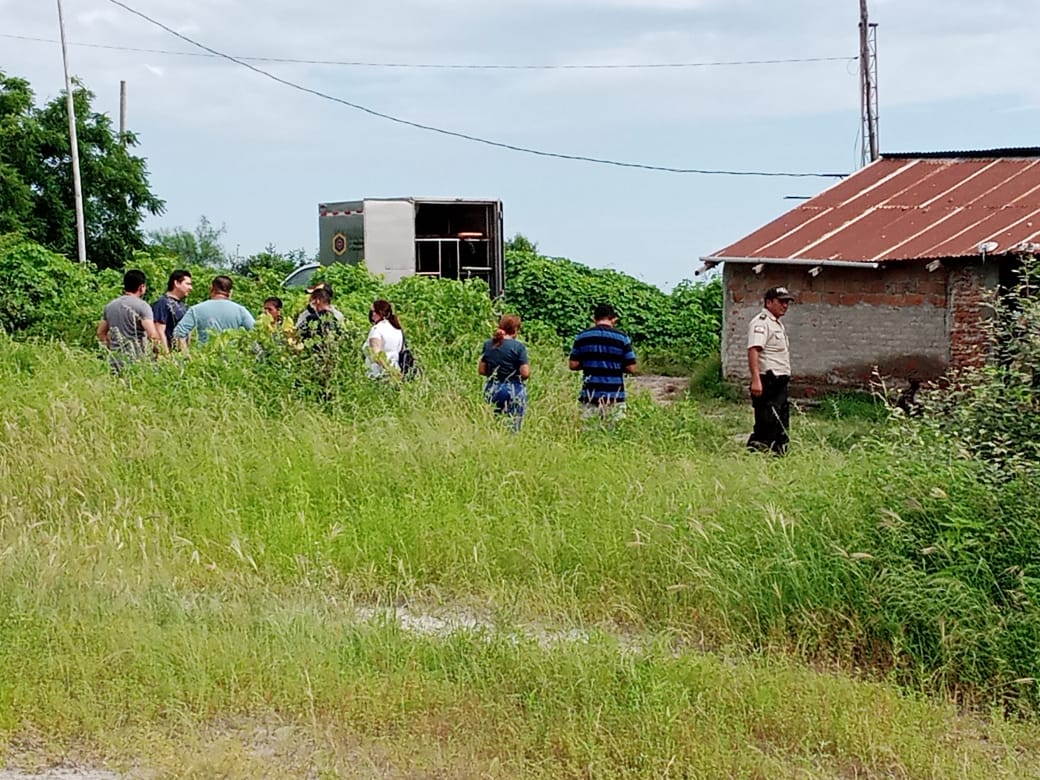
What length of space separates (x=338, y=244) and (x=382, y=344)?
11977 mm

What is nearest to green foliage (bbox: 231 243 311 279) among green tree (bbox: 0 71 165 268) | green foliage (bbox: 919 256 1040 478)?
green tree (bbox: 0 71 165 268)

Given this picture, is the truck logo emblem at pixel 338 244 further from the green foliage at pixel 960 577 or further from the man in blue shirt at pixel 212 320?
the green foliage at pixel 960 577

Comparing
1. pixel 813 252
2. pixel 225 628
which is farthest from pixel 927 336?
pixel 225 628

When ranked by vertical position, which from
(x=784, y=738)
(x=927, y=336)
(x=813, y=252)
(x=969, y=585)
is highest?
(x=813, y=252)

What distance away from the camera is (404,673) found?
5152 mm

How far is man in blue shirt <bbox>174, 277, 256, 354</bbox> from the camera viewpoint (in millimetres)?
11234

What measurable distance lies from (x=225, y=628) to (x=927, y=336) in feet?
36.1

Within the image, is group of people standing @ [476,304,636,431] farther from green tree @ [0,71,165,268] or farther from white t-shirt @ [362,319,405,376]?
green tree @ [0,71,165,268]

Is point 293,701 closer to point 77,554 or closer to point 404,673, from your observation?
point 404,673

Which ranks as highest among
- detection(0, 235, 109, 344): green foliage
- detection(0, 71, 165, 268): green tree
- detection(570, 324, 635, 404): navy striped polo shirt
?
detection(0, 71, 165, 268): green tree

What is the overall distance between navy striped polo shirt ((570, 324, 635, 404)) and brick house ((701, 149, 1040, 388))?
495cm

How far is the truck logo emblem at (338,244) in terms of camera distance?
880 inches

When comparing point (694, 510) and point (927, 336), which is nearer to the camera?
point (694, 510)

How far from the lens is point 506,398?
34.1ft
